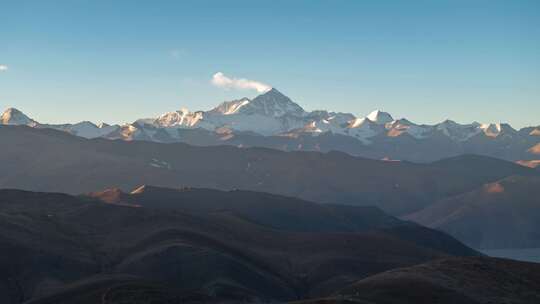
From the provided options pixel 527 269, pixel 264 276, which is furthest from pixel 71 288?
pixel 527 269

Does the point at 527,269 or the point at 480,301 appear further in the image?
the point at 527,269

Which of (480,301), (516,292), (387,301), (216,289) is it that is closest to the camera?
(387,301)

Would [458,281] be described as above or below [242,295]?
above

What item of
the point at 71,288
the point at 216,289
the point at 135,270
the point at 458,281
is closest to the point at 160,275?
the point at 135,270

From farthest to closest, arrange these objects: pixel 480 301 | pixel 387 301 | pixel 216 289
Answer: pixel 216 289 < pixel 480 301 < pixel 387 301

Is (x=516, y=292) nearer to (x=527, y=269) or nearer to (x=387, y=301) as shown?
(x=527, y=269)

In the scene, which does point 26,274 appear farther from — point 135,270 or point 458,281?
point 458,281
